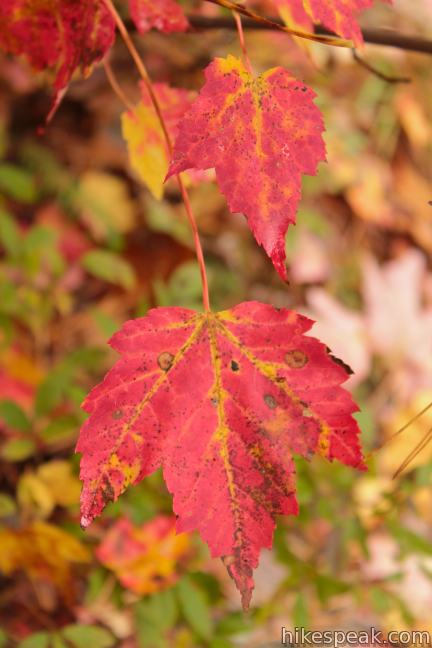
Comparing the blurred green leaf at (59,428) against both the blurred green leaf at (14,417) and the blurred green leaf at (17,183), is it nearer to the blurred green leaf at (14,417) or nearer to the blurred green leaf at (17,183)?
the blurred green leaf at (14,417)

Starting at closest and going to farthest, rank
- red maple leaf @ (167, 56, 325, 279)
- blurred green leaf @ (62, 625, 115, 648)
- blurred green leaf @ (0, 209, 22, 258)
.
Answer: red maple leaf @ (167, 56, 325, 279) → blurred green leaf @ (62, 625, 115, 648) → blurred green leaf @ (0, 209, 22, 258)

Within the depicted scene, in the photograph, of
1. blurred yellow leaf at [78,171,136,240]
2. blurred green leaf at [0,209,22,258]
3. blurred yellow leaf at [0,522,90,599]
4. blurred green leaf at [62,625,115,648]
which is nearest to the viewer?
blurred green leaf at [62,625,115,648]

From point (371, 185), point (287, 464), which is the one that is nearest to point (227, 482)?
point (287, 464)

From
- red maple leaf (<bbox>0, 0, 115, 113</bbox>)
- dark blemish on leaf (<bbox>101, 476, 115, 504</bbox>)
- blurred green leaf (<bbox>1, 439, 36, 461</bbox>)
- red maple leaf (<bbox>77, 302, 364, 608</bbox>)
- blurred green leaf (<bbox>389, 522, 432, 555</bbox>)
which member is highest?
red maple leaf (<bbox>0, 0, 115, 113</bbox>)

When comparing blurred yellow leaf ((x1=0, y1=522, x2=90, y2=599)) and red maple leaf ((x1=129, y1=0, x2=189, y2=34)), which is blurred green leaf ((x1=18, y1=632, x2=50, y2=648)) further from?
red maple leaf ((x1=129, y1=0, x2=189, y2=34))

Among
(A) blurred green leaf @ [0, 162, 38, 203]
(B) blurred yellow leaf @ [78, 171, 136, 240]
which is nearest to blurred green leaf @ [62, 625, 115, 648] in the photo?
(A) blurred green leaf @ [0, 162, 38, 203]

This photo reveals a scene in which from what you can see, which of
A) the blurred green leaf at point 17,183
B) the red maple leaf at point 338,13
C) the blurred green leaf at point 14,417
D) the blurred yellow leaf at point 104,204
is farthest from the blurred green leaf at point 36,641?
the blurred yellow leaf at point 104,204

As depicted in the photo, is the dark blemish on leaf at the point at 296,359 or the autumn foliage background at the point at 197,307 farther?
the autumn foliage background at the point at 197,307
